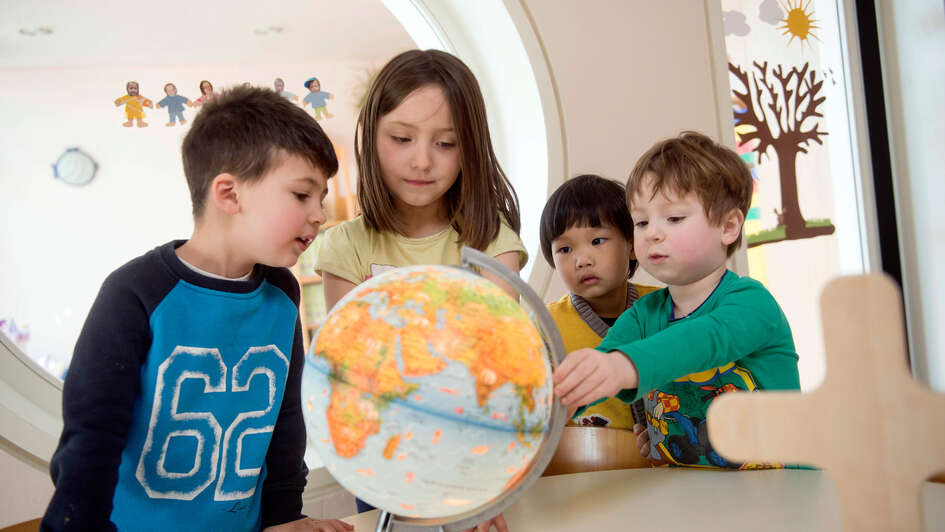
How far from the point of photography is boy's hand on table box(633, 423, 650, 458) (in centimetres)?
159

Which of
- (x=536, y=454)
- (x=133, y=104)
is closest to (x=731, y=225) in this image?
(x=536, y=454)

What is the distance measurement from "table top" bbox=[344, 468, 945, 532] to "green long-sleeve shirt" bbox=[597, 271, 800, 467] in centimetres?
17

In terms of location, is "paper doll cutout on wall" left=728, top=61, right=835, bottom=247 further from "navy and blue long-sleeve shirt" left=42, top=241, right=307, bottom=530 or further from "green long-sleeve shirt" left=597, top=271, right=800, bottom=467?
"navy and blue long-sleeve shirt" left=42, top=241, right=307, bottom=530

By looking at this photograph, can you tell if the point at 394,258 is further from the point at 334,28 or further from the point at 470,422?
the point at 334,28

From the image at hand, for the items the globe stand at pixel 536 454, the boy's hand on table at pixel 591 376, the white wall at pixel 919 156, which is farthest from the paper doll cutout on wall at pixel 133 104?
the white wall at pixel 919 156

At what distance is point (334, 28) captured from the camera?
10.3 ft

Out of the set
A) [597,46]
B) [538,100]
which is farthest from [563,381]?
[597,46]

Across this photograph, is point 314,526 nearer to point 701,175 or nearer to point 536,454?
point 536,454

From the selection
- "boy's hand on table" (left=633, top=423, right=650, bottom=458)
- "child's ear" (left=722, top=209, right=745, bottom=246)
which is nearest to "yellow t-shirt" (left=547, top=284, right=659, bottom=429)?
"boy's hand on table" (left=633, top=423, right=650, bottom=458)

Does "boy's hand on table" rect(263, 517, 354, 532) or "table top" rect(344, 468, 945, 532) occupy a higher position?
"table top" rect(344, 468, 945, 532)

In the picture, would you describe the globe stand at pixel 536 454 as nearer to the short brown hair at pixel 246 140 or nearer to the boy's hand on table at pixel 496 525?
the boy's hand on table at pixel 496 525

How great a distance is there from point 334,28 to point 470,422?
8.87ft

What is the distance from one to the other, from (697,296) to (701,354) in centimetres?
34

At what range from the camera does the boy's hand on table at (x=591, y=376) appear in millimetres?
1001
